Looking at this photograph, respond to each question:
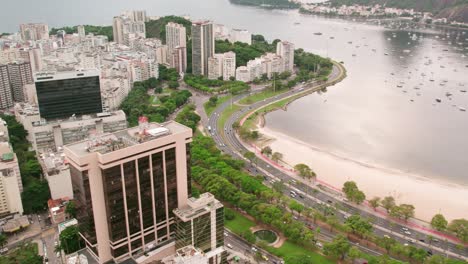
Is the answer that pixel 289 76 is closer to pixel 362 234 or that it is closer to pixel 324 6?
pixel 362 234

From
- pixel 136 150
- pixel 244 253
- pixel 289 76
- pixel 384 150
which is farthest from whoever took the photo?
pixel 289 76

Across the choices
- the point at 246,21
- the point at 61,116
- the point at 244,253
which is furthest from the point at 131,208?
the point at 246,21

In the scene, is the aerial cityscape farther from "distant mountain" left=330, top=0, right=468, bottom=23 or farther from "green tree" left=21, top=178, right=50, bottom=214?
"distant mountain" left=330, top=0, right=468, bottom=23

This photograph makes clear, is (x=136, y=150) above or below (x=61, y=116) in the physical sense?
above

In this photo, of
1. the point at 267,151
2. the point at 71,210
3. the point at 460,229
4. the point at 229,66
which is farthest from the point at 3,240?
the point at 229,66

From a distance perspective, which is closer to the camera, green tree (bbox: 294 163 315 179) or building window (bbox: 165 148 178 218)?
building window (bbox: 165 148 178 218)

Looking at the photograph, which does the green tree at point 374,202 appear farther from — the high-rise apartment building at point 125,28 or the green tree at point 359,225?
the high-rise apartment building at point 125,28

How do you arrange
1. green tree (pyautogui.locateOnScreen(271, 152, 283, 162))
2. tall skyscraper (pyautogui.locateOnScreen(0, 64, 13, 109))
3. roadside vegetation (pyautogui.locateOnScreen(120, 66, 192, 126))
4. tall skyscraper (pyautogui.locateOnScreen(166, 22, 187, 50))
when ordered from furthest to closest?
tall skyscraper (pyautogui.locateOnScreen(166, 22, 187, 50))
tall skyscraper (pyautogui.locateOnScreen(0, 64, 13, 109))
roadside vegetation (pyautogui.locateOnScreen(120, 66, 192, 126))
green tree (pyautogui.locateOnScreen(271, 152, 283, 162))

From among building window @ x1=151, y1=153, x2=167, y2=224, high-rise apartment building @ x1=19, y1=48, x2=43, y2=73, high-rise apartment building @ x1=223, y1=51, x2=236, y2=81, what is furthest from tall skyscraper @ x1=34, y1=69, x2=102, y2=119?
high-rise apartment building @ x1=223, y1=51, x2=236, y2=81
